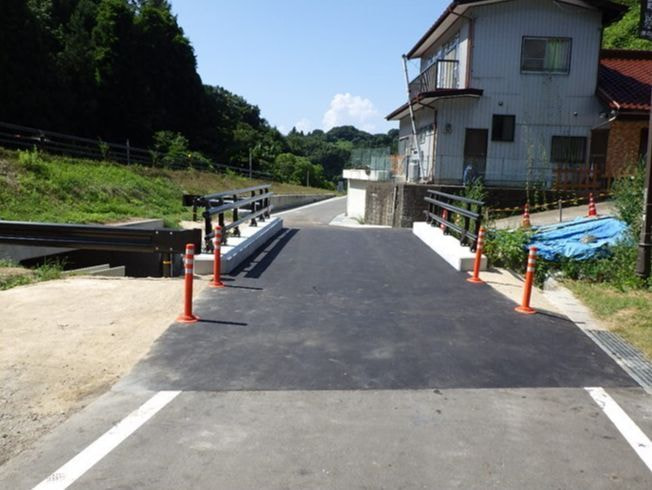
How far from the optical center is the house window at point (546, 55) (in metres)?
24.6

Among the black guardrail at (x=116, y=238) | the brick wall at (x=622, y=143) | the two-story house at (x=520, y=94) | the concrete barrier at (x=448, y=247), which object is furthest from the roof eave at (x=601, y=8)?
the black guardrail at (x=116, y=238)

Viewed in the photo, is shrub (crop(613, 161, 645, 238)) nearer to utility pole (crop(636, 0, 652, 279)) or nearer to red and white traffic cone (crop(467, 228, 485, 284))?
utility pole (crop(636, 0, 652, 279))

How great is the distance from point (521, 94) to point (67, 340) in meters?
22.1

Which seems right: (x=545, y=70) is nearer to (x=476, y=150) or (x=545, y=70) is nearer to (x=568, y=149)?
(x=568, y=149)

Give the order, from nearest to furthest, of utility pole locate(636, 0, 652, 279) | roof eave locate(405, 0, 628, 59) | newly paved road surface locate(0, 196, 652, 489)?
newly paved road surface locate(0, 196, 652, 489) < utility pole locate(636, 0, 652, 279) < roof eave locate(405, 0, 628, 59)

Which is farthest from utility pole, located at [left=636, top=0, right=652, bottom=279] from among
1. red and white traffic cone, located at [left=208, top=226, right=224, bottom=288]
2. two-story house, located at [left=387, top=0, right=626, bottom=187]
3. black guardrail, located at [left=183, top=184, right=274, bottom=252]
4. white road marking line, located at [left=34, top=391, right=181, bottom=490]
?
two-story house, located at [left=387, top=0, right=626, bottom=187]

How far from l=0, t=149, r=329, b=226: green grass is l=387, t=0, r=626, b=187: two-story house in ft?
38.8

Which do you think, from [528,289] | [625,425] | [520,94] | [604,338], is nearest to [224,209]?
[528,289]

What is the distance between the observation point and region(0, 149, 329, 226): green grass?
1893 centimetres

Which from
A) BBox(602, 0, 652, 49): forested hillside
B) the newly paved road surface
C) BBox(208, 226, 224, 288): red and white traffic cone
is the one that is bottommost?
the newly paved road surface

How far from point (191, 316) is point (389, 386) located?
3037 mm

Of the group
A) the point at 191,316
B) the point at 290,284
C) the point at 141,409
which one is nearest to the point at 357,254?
the point at 290,284

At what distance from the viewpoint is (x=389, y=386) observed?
5.60m

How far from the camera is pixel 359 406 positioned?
202 inches
